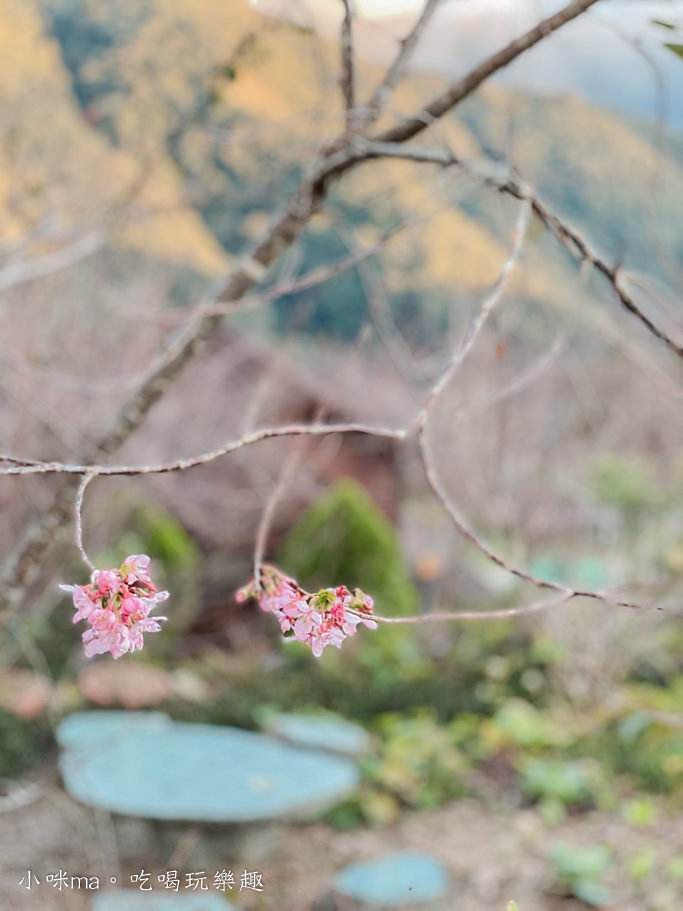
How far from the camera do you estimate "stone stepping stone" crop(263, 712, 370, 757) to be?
489cm

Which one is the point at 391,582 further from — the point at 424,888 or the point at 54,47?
the point at 54,47

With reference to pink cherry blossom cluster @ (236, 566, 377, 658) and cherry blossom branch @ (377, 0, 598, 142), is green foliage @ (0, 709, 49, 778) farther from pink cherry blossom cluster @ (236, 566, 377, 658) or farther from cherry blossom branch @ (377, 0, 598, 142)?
pink cherry blossom cluster @ (236, 566, 377, 658)

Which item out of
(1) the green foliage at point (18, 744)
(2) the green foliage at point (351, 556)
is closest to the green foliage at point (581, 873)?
(1) the green foliage at point (18, 744)

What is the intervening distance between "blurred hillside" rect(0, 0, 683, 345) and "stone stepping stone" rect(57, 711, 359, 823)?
217 cm

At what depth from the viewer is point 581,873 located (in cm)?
374

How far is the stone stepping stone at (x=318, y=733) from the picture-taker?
489cm

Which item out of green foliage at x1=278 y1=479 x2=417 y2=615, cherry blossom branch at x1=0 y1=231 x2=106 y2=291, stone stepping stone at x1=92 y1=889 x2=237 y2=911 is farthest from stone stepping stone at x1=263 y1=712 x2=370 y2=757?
cherry blossom branch at x1=0 y1=231 x2=106 y2=291

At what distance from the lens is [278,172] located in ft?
8.35

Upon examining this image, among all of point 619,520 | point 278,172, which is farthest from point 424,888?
point 619,520

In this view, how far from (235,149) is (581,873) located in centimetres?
473

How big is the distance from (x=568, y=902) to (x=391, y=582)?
3.94 meters

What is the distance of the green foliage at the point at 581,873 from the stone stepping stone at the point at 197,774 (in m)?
0.97

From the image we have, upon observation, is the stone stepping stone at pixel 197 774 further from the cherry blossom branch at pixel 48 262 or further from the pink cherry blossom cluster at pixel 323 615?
the pink cherry blossom cluster at pixel 323 615

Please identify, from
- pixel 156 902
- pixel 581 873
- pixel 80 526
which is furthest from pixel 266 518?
pixel 581 873
